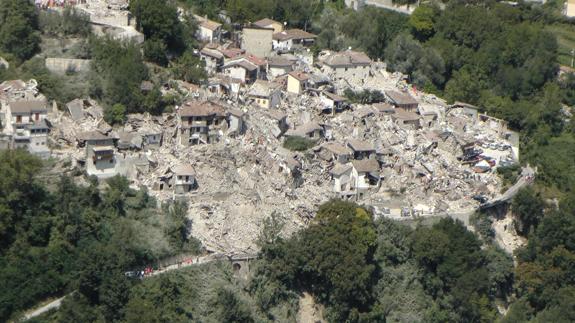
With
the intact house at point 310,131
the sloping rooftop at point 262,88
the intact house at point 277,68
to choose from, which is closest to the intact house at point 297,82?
the sloping rooftop at point 262,88

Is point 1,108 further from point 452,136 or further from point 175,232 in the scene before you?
point 452,136

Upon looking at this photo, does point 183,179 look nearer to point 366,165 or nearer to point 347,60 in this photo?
point 366,165

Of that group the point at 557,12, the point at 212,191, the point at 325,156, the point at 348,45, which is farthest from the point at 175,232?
the point at 557,12

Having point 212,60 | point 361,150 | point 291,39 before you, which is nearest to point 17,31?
point 212,60

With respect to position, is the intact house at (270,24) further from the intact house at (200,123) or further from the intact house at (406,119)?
the intact house at (200,123)

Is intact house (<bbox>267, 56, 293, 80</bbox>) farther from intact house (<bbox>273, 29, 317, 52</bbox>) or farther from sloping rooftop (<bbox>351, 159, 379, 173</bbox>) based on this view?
sloping rooftop (<bbox>351, 159, 379, 173</bbox>)

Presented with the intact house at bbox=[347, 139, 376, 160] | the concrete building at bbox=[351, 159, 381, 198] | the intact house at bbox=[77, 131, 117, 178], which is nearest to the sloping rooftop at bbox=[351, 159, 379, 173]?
the concrete building at bbox=[351, 159, 381, 198]
